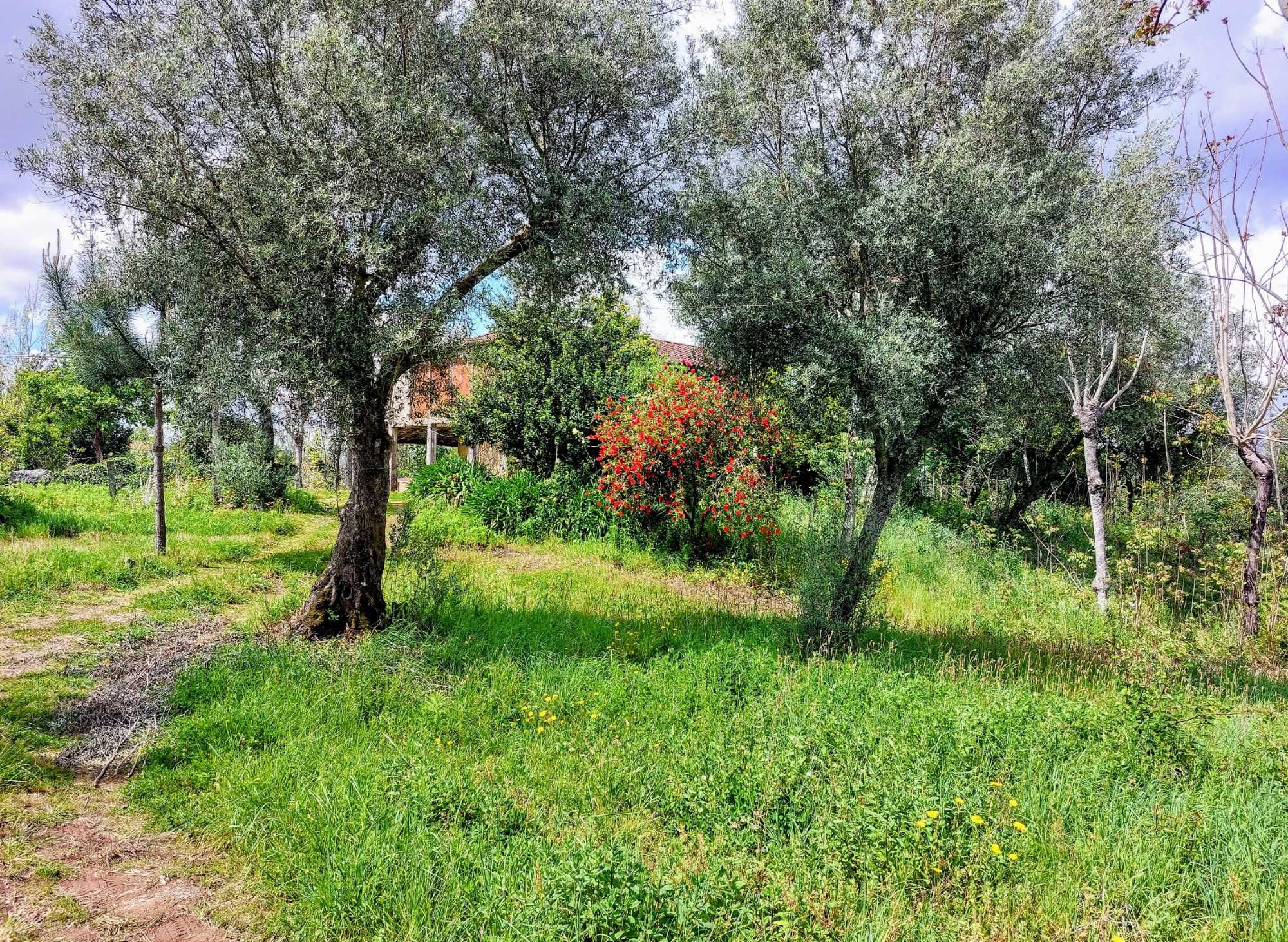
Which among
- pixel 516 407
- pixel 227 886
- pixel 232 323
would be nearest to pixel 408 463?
pixel 516 407

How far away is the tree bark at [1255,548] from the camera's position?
7.15m

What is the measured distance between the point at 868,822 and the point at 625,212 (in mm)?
5416

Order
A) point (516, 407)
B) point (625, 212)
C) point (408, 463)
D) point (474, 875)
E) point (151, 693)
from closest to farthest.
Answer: point (474, 875)
point (151, 693)
point (625, 212)
point (516, 407)
point (408, 463)

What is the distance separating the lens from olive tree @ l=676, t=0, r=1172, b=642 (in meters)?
5.84

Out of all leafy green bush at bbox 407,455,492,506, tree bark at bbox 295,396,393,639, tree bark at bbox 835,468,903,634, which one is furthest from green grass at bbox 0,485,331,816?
tree bark at bbox 835,468,903,634

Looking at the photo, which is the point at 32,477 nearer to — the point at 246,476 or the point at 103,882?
the point at 246,476

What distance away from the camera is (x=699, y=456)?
31.8ft

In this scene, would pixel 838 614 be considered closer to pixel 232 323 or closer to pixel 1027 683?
pixel 1027 683

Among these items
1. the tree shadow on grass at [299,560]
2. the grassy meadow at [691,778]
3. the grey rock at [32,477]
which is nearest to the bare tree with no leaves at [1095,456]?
the grassy meadow at [691,778]

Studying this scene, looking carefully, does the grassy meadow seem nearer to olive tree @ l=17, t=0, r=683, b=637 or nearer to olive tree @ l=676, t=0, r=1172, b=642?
olive tree @ l=17, t=0, r=683, b=637

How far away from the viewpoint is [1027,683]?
511 centimetres

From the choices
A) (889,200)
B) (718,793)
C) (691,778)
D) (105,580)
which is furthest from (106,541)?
(889,200)

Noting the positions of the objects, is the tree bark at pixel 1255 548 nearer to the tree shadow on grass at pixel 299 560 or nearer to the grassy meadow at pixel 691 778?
the grassy meadow at pixel 691 778

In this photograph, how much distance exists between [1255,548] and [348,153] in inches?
420
